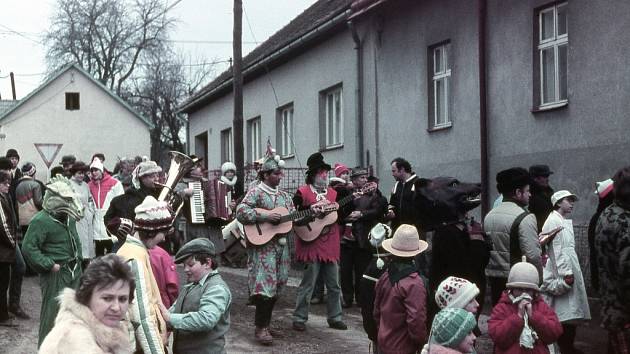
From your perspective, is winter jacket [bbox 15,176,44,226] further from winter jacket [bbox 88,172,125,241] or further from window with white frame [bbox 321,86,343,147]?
window with white frame [bbox 321,86,343,147]

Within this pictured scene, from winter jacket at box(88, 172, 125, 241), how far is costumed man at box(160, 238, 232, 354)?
24.0 ft

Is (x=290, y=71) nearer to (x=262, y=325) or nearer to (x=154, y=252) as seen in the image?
(x=262, y=325)

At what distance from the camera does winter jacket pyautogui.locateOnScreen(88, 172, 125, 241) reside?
13336 millimetres

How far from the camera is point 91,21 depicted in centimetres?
6025

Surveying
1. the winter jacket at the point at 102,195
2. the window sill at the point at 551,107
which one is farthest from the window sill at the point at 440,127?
the winter jacket at the point at 102,195

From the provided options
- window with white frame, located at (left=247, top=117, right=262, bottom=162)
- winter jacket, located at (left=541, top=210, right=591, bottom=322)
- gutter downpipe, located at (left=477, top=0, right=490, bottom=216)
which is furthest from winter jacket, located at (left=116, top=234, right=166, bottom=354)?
window with white frame, located at (left=247, top=117, right=262, bottom=162)

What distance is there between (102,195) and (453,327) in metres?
9.27

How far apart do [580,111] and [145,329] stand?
9.06m

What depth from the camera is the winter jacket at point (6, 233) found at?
36.8 ft

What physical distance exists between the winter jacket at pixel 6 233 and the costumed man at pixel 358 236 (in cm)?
419

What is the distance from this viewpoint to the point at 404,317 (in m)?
6.87

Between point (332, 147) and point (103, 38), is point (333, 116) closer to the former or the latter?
point (332, 147)

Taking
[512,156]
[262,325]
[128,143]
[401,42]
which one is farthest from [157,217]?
[128,143]

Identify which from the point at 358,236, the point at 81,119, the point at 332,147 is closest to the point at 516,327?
the point at 358,236
